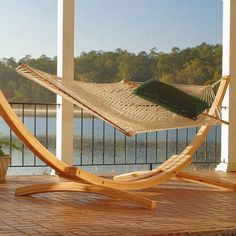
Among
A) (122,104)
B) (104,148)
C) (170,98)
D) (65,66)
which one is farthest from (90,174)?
(104,148)

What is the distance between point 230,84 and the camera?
593 cm

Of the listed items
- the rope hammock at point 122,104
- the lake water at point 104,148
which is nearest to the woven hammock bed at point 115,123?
the rope hammock at point 122,104

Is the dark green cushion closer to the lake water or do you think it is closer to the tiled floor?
the tiled floor

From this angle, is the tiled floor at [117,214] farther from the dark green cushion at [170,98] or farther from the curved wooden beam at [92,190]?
the dark green cushion at [170,98]

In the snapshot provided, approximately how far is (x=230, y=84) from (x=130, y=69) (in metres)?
13.5

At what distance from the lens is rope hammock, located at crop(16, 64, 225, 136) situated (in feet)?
12.5

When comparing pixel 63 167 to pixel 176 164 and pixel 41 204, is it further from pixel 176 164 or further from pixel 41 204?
pixel 176 164

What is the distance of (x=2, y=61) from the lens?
→ 2364 cm

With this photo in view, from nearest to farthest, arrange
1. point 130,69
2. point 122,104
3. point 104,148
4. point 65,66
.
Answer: point 122,104, point 65,66, point 104,148, point 130,69

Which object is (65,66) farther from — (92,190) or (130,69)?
(130,69)

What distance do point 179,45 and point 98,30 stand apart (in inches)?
133

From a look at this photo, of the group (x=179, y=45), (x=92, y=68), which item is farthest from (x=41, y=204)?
(x=179, y=45)

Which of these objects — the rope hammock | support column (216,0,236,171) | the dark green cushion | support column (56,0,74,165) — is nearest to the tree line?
support column (216,0,236,171)

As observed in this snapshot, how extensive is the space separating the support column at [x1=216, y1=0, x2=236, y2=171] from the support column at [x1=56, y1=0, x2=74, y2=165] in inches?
68.5
